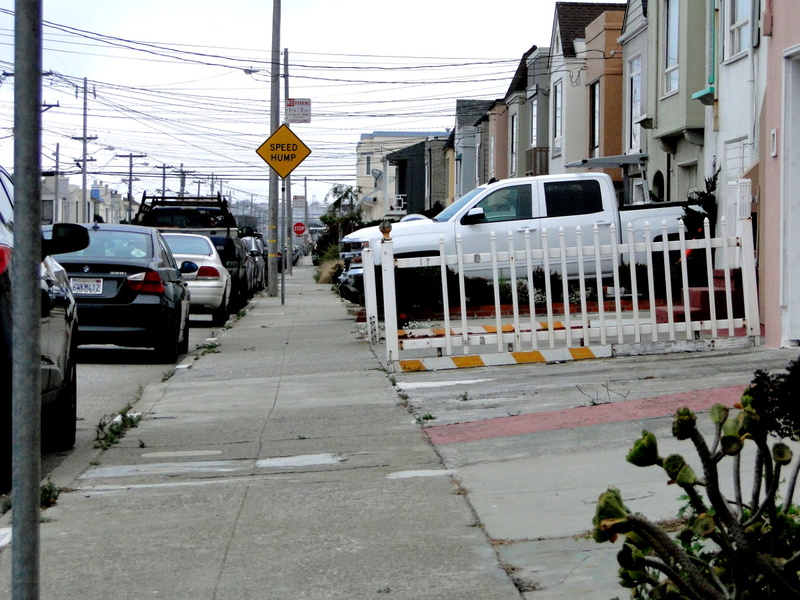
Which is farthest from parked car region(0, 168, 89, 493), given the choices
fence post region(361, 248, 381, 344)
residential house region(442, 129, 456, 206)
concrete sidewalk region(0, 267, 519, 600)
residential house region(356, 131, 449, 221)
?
residential house region(356, 131, 449, 221)

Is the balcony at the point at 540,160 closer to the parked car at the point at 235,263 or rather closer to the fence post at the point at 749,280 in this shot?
the parked car at the point at 235,263

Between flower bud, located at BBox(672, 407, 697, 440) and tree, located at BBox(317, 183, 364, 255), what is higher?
tree, located at BBox(317, 183, 364, 255)

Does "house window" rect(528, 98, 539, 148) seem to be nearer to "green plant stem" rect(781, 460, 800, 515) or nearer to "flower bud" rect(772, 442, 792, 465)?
"green plant stem" rect(781, 460, 800, 515)

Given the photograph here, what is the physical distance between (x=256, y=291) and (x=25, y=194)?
2987cm

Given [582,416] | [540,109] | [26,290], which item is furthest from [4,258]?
[540,109]

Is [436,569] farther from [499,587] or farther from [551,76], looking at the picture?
[551,76]

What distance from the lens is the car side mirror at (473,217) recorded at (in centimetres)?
1609

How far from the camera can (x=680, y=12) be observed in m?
19.9

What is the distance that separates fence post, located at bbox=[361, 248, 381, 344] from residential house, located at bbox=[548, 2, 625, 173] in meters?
17.8

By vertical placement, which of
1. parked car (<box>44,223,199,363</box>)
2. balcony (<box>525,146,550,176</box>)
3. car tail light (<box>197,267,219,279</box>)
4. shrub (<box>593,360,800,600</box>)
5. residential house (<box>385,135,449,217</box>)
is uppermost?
residential house (<box>385,135,449,217</box>)

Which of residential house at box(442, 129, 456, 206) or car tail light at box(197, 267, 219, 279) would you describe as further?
residential house at box(442, 129, 456, 206)

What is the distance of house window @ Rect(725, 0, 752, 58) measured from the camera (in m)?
16.1

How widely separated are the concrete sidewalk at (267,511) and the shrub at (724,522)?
125cm

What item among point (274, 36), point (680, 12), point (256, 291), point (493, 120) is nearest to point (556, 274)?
point (680, 12)
